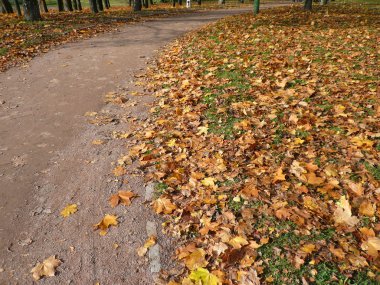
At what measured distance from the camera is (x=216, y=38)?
1152cm

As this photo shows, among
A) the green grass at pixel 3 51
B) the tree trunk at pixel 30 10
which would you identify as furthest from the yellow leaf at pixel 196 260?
the tree trunk at pixel 30 10

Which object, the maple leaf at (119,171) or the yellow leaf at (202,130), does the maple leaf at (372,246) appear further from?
the maple leaf at (119,171)

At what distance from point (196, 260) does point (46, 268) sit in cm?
147

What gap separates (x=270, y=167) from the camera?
4.13 m

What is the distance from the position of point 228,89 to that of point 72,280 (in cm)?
473

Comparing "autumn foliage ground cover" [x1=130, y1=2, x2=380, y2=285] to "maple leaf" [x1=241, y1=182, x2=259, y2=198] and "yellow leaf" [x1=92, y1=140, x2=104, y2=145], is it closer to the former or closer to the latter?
"maple leaf" [x1=241, y1=182, x2=259, y2=198]

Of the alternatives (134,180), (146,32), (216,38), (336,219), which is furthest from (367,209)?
(146,32)

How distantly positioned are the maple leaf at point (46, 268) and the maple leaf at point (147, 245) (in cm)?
79

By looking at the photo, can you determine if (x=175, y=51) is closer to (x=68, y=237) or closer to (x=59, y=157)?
(x=59, y=157)

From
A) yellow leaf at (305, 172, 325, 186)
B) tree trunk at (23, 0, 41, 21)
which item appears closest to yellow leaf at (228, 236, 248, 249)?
yellow leaf at (305, 172, 325, 186)

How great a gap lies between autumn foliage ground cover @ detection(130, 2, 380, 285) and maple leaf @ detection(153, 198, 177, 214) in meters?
0.01

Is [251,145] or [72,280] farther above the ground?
[251,145]

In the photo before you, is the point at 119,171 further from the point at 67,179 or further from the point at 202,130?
the point at 202,130

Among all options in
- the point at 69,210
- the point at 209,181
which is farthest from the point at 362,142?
the point at 69,210
